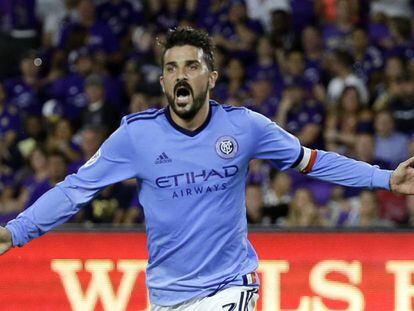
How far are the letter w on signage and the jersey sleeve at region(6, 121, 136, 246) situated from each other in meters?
2.49

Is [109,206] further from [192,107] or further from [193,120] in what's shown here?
[192,107]

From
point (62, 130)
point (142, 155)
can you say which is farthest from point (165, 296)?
point (62, 130)

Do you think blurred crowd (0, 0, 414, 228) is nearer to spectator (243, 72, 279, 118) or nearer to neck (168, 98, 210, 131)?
spectator (243, 72, 279, 118)

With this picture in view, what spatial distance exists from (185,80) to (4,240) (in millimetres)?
1089

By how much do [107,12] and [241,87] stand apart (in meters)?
2.59

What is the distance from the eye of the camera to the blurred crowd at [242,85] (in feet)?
32.1

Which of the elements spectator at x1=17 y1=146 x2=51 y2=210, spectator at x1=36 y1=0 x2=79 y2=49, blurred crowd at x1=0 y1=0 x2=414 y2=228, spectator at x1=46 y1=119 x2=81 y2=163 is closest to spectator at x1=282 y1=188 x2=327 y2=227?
blurred crowd at x1=0 y1=0 x2=414 y2=228

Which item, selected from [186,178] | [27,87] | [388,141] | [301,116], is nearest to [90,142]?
[301,116]

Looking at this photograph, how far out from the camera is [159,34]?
12867mm

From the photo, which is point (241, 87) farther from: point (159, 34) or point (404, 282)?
point (404, 282)

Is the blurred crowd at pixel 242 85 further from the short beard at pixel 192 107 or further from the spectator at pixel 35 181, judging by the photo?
the short beard at pixel 192 107

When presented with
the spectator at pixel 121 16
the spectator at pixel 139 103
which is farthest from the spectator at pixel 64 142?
the spectator at pixel 121 16

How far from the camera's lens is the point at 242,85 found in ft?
38.5

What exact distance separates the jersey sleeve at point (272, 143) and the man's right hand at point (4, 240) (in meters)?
1.23
